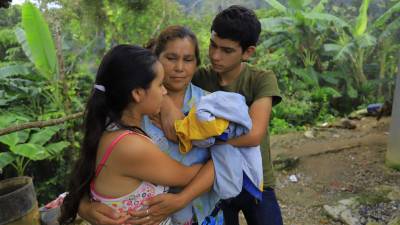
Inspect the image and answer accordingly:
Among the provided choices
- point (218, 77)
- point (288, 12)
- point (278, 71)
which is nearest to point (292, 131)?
point (278, 71)

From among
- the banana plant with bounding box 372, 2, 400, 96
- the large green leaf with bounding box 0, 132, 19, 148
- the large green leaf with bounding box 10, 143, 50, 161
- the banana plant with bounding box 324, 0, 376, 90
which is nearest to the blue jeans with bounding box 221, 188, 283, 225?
the large green leaf with bounding box 10, 143, 50, 161

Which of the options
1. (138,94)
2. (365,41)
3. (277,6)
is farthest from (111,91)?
(277,6)

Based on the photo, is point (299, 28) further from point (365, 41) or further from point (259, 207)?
point (259, 207)

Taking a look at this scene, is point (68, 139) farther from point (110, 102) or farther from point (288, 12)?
point (288, 12)

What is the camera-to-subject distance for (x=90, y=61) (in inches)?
321

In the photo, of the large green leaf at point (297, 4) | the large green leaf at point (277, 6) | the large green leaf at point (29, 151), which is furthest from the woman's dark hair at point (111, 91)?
the large green leaf at point (277, 6)

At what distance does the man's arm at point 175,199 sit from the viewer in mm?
1274

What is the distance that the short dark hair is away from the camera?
159 cm

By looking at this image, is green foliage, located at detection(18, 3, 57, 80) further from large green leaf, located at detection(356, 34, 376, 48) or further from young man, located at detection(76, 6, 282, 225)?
large green leaf, located at detection(356, 34, 376, 48)

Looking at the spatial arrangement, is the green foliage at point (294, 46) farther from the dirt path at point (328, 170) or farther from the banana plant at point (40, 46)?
A: the dirt path at point (328, 170)

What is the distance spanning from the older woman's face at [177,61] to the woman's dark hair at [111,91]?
231 mm

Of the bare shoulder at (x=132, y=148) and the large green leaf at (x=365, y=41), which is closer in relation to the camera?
the bare shoulder at (x=132, y=148)

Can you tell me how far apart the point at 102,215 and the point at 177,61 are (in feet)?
2.21

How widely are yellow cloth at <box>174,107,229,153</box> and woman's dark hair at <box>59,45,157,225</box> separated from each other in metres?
0.19
